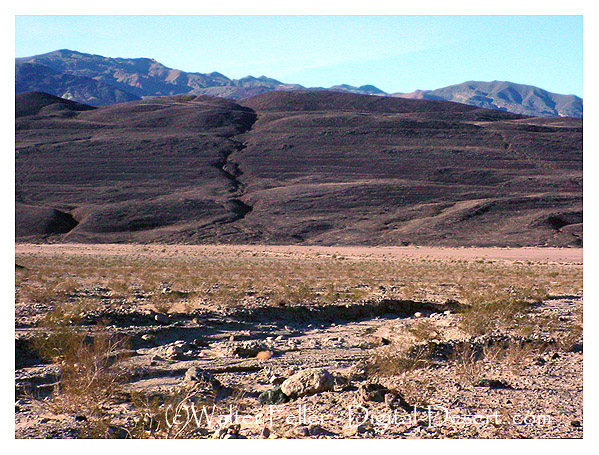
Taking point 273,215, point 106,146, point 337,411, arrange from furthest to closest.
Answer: point 106,146, point 273,215, point 337,411

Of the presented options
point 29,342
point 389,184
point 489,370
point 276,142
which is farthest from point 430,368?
point 276,142

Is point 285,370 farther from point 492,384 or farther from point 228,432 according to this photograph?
point 492,384

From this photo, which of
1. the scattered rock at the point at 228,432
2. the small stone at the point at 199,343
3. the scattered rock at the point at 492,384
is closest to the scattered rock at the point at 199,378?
the scattered rock at the point at 228,432

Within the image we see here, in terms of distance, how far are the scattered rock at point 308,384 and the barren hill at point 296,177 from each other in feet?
182

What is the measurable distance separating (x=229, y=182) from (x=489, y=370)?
77.8 metres

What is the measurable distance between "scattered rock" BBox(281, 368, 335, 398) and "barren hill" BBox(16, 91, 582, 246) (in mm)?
55427

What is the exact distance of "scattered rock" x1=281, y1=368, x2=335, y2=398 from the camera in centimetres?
647

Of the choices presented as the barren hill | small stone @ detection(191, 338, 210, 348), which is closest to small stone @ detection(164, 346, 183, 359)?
small stone @ detection(191, 338, 210, 348)

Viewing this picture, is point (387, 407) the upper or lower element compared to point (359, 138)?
lower

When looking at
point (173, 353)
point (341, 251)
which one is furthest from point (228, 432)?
point (341, 251)

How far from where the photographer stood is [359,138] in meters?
99.7

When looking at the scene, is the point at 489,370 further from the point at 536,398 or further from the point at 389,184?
the point at 389,184

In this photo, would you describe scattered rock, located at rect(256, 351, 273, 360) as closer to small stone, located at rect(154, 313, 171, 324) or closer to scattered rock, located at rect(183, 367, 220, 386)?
scattered rock, located at rect(183, 367, 220, 386)
